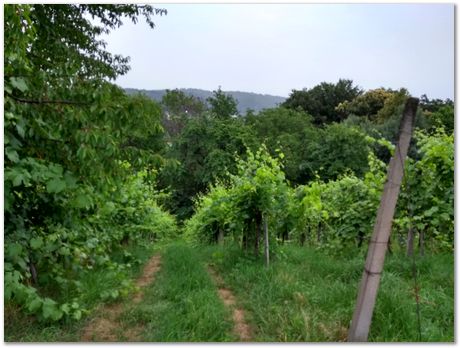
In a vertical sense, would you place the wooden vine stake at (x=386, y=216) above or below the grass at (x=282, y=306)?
above

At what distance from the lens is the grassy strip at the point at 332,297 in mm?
3154

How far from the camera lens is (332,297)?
3822 mm

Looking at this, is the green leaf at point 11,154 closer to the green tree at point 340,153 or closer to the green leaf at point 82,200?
the green leaf at point 82,200

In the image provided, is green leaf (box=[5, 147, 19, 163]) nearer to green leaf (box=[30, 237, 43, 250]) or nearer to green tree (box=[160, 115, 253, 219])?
green leaf (box=[30, 237, 43, 250])

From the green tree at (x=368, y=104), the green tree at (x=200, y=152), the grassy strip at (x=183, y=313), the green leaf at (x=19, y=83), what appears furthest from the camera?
the green tree at (x=368, y=104)

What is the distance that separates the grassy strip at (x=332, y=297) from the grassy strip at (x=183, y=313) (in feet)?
1.01

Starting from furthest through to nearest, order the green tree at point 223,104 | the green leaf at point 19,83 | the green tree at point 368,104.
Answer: the green tree at point 368,104 < the green tree at point 223,104 < the green leaf at point 19,83

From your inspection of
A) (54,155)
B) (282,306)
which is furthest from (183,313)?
(54,155)

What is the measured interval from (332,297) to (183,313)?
1375 millimetres

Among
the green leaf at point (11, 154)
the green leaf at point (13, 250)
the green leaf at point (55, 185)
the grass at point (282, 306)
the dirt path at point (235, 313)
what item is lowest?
the dirt path at point (235, 313)

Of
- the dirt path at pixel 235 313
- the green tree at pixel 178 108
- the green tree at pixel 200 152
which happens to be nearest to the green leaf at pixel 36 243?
the dirt path at pixel 235 313

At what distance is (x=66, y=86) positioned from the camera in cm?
265

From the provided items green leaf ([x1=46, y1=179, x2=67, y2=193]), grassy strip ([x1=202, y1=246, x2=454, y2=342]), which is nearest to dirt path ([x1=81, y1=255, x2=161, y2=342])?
grassy strip ([x1=202, y1=246, x2=454, y2=342])

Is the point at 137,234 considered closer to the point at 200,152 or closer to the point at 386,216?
the point at 386,216
